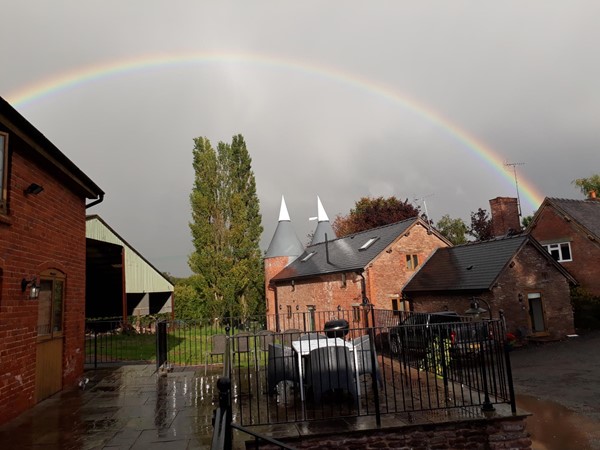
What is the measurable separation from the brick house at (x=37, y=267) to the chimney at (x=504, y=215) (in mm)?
23183

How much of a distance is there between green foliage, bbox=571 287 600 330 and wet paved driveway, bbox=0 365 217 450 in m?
19.9

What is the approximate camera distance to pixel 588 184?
160 feet

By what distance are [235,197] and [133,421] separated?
28.3 metres

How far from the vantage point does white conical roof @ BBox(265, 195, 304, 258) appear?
34.0 m

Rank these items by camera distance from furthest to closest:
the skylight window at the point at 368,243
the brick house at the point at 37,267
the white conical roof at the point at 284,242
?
1. the white conical roof at the point at 284,242
2. the skylight window at the point at 368,243
3. the brick house at the point at 37,267

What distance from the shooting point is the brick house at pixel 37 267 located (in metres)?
6.54

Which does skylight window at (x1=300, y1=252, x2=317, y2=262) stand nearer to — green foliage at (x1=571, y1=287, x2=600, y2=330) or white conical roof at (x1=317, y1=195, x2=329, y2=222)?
white conical roof at (x1=317, y1=195, x2=329, y2=222)

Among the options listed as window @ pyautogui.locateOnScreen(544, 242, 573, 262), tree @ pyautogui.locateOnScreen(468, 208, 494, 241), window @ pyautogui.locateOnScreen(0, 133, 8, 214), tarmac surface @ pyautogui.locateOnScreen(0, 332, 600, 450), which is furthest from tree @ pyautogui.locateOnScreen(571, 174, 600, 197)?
window @ pyautogui.locateOnScreen(0, 133, 8, 214)

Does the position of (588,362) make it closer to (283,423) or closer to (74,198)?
(283,423)

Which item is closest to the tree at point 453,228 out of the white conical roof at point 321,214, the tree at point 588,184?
the tree at point 588,184


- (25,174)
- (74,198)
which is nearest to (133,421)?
(25,174)

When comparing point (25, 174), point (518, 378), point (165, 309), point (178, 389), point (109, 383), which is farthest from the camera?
point (165, 309)

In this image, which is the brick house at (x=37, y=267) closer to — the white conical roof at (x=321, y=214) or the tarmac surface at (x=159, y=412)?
the tarmac surface at (x=159, y=412)

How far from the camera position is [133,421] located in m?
6.54
